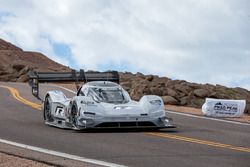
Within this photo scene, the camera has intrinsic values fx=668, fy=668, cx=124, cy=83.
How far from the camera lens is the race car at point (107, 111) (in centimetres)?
1623

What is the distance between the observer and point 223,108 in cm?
2316

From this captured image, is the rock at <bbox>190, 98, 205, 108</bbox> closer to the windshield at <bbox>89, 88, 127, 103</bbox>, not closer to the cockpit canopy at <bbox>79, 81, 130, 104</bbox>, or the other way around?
the cockpit canopy at <bbox>79, 81, 130, 104</bbox>

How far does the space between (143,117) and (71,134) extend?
6.06ft

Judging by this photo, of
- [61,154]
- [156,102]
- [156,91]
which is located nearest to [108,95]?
[156,102]

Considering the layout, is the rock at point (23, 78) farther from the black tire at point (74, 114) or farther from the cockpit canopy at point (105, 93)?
the black tire at point (74, 114)

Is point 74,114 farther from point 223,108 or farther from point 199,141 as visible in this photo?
point 223,108

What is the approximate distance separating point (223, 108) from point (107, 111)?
7.86 m

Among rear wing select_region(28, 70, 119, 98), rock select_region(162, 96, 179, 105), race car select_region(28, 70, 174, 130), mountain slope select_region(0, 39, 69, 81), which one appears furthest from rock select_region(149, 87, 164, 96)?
mountain slope select_region(0, 39, 69, 81)

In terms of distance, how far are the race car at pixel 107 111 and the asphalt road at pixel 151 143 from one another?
251 mm

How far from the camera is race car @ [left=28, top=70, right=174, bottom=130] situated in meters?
16.2

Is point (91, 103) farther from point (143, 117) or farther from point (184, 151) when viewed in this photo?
point (184, 151)

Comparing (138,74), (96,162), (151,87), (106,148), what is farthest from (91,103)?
(138,74)

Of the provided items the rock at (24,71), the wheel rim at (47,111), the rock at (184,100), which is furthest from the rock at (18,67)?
the wheel rim at (47,111)

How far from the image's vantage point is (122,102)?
1720 cm
